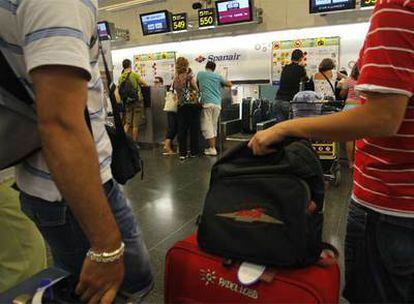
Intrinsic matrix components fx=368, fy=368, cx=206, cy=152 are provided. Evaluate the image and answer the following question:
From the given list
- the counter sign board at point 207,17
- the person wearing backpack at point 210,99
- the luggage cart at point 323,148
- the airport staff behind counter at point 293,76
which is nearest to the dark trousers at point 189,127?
the person wearing backpack at point 210,99

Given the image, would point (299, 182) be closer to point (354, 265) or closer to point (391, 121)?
point (391, 121)

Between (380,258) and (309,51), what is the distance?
786 centimetres

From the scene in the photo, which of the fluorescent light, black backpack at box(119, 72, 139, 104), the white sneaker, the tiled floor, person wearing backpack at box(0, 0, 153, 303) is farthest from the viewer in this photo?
the fluorescent light

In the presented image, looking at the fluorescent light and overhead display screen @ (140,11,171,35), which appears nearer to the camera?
overhead display screen @ (140,11,171,35)

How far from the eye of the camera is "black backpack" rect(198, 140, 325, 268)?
825mm

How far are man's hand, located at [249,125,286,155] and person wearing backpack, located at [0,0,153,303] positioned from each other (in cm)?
38

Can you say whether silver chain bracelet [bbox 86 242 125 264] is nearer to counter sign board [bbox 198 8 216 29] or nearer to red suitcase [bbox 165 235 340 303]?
red suitcase [bbox 165 235 340 303]

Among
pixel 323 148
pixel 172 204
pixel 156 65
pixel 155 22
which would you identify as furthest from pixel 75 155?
pixel 156 65

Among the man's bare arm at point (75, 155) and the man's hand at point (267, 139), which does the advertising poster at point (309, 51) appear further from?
the man's bare arm at point (75, 155)

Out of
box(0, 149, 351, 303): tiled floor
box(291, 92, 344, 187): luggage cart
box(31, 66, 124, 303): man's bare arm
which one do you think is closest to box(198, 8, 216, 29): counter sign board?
box(0, 149, 351, 303): tiled floor

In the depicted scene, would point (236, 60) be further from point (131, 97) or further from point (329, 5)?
point (131, 97)

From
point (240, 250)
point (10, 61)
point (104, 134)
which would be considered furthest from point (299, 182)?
point (10, 61)

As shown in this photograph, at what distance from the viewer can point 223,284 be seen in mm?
875

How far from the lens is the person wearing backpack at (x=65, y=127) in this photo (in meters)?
0.70
